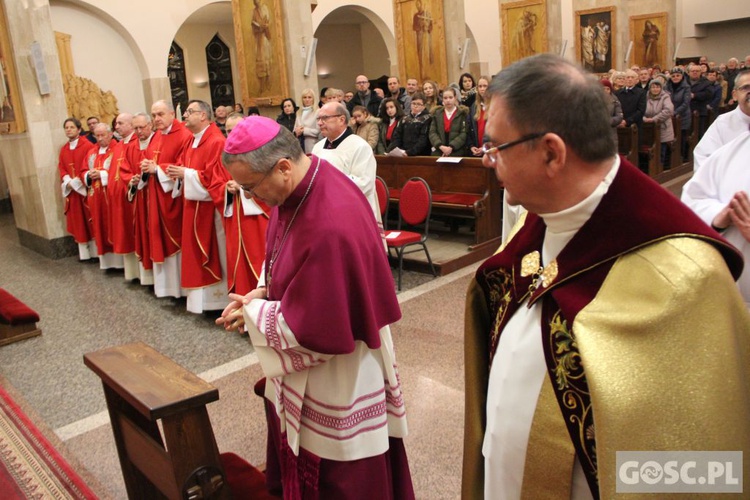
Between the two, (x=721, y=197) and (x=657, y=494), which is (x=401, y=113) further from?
(x=657, y=494)

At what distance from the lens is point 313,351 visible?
2.17 m

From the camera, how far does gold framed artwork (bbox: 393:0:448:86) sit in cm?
1240

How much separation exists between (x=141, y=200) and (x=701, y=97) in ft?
34.6

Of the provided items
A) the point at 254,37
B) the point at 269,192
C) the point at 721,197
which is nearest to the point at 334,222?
the point at 269,192

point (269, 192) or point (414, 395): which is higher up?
point (269, 192)

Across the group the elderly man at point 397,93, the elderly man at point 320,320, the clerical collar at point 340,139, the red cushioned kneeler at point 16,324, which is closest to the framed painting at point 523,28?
the elderly man at point 397,93

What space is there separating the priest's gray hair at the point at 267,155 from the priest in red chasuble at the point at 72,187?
676 centimetres

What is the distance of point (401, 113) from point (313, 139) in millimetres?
1392

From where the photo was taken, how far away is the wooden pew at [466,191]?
22.4 feet

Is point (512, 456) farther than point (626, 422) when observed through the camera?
Yes

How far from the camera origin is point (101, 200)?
25.6ft

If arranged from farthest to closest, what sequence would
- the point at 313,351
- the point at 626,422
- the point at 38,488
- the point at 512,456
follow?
1. the point at 38,488
2. the point at 313,351
3. the point at 512,456
4. the point at 626,422

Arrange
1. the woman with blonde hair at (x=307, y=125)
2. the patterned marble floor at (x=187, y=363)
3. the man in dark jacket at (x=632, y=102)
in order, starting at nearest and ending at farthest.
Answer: the patterned marble floor at (x=187, y=363) → the woman with blonde hair at (x=307, y=125) → the man in dark jacket at (x=632, y=102)

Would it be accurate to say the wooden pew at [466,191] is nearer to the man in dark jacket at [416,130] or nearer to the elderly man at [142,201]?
the man in dark jacket at [416,130]
